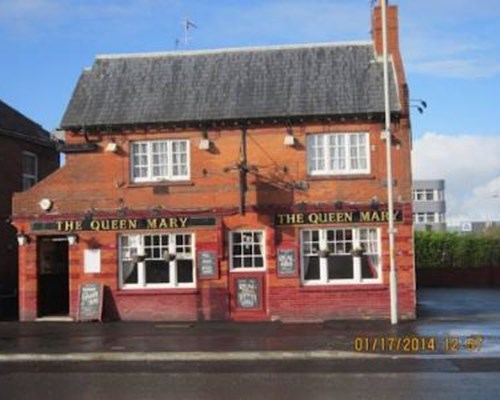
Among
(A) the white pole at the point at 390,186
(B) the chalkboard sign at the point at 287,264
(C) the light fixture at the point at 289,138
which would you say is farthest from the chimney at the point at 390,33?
(B) the chalkboard sign at the point at 287,264

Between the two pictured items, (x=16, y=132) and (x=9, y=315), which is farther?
(x=16, y=132)

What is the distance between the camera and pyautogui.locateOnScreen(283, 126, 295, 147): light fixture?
21.9 metres

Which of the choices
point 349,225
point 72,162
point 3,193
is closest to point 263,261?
point 349,225

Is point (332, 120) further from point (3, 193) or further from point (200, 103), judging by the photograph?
point (3, 193)

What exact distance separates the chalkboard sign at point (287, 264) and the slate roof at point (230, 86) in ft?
13.1

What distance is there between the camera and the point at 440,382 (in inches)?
456

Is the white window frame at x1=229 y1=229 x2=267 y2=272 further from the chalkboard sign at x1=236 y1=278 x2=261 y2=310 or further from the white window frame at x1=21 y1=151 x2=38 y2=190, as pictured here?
the white window frame at x1=21 y1=151 x2=38 y2=190

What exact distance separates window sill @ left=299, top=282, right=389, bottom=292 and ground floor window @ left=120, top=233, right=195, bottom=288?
11.5ft

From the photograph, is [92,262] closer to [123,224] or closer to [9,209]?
[123,224]

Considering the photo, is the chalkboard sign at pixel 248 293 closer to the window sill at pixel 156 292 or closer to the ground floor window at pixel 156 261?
the window sill at pixel 156 292

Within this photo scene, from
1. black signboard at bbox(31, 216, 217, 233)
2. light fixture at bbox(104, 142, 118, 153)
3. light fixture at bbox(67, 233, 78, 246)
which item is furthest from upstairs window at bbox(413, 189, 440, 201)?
light fixture at bbox(67, 233, 78, 246)

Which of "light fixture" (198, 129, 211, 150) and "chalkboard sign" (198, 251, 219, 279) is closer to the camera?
"chalkboard sign" (198, 251, 219, 279)

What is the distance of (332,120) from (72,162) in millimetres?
7875

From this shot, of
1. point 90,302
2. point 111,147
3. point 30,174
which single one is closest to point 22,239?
point 90,302
